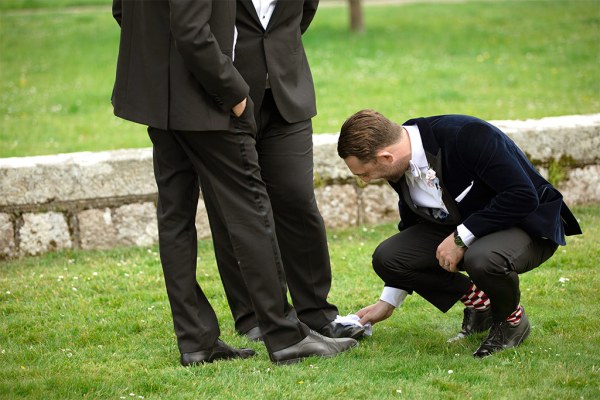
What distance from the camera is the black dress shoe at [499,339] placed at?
393 centimetres

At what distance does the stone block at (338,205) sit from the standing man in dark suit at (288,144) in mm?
1875

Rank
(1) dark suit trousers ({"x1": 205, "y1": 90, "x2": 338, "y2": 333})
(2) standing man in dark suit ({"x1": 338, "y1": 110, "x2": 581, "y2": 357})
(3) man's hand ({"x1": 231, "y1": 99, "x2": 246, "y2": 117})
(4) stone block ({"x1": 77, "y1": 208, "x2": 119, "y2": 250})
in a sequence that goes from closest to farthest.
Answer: (3) man's hand ({"x1": 231, "y1": 99, "x2": 246, "y2": 117}) → (2) standing man in dark suit ({"x1": 338, "y1": 110, "x2": 581, "y2": 357}) → (1) dark suit trousers ({"x1": 205, "y1": 90, "x2": 338, "y2": 333}) → (4) stone block ({"x1": 77, "y1": 208, "x2": 119, "y2": 250})

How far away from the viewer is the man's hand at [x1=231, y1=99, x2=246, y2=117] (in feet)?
11.8

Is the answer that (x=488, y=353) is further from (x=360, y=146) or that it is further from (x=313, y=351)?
(x=360, y=146)

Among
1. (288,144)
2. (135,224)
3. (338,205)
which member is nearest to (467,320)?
(288,144)

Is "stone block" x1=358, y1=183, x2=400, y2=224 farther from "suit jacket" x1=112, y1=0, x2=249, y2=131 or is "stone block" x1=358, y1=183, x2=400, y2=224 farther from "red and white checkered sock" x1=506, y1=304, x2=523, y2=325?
"suit jacket" x1=112, y1=0, x2=249, y2=131

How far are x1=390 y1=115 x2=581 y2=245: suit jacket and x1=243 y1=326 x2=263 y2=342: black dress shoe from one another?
978mm

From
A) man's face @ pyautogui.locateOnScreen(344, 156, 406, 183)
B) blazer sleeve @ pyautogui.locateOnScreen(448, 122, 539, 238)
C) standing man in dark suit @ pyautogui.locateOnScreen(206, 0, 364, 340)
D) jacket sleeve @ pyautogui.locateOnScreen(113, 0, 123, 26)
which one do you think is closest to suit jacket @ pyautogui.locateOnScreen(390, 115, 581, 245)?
blazer sleeve @ pyautogui.locateOnScreen(448, 122, 539, 238)

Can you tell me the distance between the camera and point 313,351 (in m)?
3.93

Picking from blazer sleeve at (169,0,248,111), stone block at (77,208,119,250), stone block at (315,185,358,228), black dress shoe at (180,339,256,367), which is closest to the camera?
blazer sleeve at (169,0,248,111)

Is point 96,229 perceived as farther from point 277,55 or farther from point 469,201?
point 469,201

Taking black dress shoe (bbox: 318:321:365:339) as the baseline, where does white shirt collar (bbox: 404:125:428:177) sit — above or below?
above

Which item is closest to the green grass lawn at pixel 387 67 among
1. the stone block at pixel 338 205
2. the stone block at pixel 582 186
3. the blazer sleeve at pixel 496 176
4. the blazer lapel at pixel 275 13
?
the stone block at pixel 582 186

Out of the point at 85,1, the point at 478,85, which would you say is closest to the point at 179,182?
the point at 478,85
